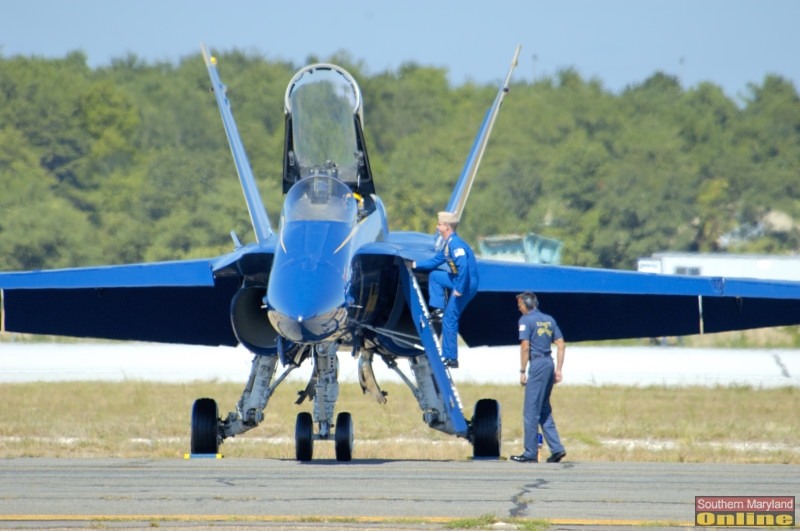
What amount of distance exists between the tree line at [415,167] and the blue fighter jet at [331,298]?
30976 mm

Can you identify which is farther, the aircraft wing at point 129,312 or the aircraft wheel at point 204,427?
the aircraft wing at point 129,312

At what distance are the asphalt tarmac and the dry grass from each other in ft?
10.4

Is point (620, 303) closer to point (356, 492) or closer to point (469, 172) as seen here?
point (469, 172)

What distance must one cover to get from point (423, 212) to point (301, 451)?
122 feet

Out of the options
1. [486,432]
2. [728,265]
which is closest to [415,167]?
[728,265]

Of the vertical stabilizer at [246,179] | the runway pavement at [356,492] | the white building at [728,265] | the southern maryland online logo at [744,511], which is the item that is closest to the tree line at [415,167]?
the white building at [728,265]

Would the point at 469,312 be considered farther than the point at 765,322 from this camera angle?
Yes

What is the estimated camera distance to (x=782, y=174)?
53.1 meters

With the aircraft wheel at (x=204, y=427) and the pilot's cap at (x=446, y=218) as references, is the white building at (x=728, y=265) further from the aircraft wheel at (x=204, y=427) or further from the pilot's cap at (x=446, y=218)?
the pilot's cap at (x=446, y=218)

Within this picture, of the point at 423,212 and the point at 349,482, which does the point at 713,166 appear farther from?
the point at 349,482

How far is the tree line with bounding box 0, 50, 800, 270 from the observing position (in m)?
47.7

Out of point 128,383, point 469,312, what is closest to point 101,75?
point 128,383

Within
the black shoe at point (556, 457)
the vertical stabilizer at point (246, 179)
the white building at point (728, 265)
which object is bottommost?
the black shoe at point (556, 457)

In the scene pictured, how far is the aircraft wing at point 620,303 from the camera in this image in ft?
39.5
